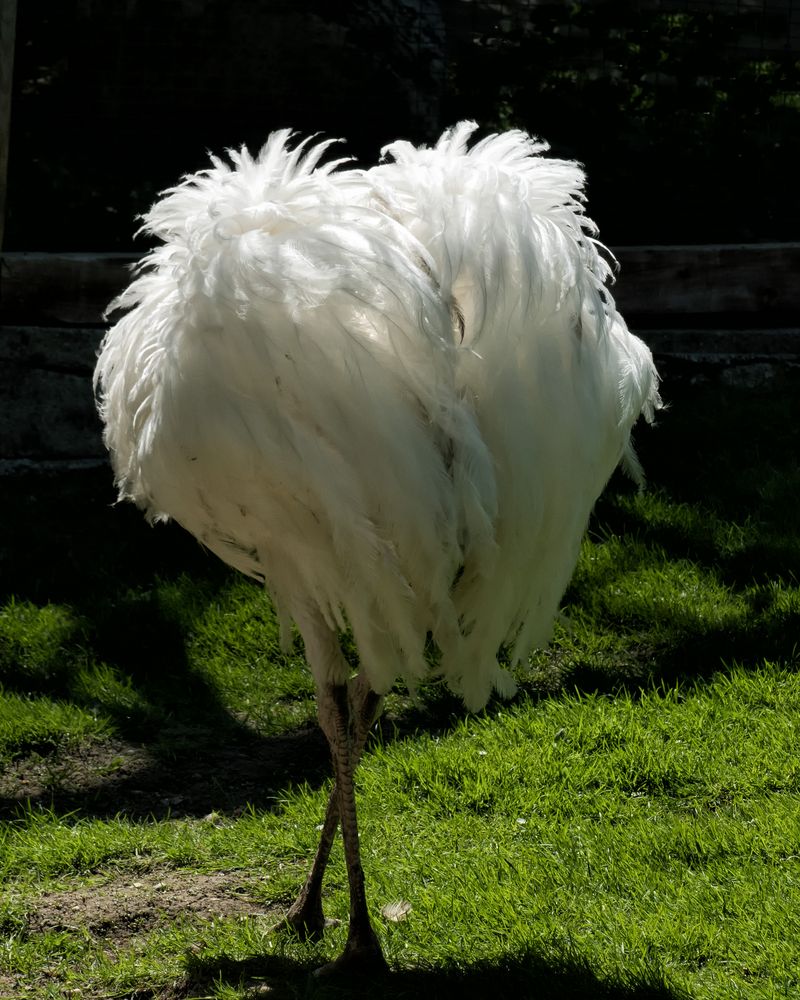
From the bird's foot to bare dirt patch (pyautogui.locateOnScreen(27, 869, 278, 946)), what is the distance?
38 centimetres

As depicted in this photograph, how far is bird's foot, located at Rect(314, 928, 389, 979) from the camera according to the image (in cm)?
321

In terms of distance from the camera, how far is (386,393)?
8.86ft

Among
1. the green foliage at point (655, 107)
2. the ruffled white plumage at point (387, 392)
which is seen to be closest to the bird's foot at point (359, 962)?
the ruffled white plumage at point (387, 392)

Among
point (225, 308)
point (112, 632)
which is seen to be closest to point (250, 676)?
point (112, 632)

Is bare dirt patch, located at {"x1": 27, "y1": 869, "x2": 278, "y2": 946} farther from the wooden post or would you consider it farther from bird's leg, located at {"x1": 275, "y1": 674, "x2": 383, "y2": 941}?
the wooden post

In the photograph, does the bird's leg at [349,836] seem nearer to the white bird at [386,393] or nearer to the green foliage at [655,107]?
the white bird at [386,393]

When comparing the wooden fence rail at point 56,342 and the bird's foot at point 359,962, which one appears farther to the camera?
the wooden fence rail at point 56,342

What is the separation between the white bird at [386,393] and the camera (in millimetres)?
2678

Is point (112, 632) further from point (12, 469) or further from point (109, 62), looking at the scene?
point (109, 62)

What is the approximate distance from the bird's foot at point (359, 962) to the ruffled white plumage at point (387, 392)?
2.27ft

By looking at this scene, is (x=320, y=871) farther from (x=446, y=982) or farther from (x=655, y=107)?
(x=655, y=107)

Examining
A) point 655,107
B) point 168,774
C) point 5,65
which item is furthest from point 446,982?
point 655,107

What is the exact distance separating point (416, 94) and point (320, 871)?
177 inches

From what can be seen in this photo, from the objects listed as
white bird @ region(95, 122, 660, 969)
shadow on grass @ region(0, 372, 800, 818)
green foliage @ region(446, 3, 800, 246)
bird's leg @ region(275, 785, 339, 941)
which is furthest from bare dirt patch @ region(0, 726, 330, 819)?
green foliage @ region(446, 3, 800, 246)
